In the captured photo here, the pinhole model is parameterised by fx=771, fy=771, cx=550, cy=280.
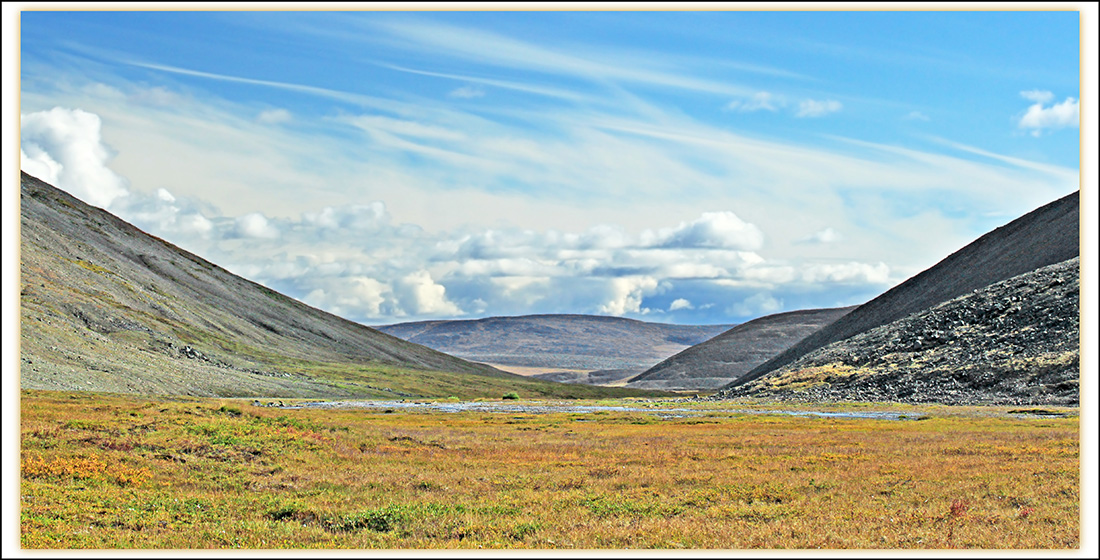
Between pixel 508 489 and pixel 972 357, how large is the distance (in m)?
111

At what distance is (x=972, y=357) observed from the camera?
119 m

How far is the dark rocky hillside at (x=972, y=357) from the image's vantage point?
106 meters

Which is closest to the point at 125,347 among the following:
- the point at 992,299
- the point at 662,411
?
the point at 662,411

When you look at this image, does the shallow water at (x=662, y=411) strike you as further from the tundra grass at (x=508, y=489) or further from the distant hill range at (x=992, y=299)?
the tundra grass at (x=508, y=489)

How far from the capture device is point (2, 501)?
17.4 meters

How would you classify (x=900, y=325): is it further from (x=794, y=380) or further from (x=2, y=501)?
(x=2, y=501)

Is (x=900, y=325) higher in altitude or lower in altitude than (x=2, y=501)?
higher

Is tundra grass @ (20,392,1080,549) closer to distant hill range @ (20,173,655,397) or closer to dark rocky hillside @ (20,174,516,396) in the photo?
distant hill range @ (20,173,655,397)

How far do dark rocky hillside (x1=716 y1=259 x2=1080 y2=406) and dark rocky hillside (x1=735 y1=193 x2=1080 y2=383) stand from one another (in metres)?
15.4

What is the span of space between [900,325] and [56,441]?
5888 inches

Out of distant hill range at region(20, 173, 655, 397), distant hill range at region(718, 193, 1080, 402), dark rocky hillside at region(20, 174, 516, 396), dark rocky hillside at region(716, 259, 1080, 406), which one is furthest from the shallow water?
distant hill range at region(20, 173, 655, 397)

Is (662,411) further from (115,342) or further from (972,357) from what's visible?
(115,342)

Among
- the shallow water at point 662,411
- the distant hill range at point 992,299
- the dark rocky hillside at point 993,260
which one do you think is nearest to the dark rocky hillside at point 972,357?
the distant hill range at point 992,299

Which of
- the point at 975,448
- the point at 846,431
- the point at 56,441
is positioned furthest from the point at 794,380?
the point at 56,441
